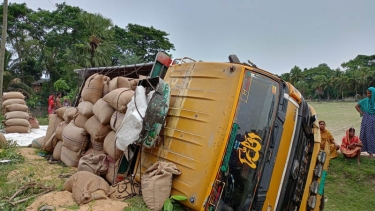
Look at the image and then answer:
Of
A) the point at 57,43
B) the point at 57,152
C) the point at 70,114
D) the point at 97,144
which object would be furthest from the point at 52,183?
the point at 57,43

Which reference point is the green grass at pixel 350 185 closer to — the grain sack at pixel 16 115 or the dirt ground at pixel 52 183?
the dirt ground at pixel 52 183

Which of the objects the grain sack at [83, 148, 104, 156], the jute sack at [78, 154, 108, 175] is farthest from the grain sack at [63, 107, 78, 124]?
the jute sack at [78, 154, 108, 175]

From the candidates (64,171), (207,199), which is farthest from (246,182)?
(64,171)

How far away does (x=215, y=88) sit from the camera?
7.26 feet

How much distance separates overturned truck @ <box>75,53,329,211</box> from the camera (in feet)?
6.64

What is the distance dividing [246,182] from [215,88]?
2.29ft

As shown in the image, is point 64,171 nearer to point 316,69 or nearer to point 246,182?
point 246,182

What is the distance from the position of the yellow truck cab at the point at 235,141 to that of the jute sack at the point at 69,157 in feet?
5.17

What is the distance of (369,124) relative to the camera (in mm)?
5559

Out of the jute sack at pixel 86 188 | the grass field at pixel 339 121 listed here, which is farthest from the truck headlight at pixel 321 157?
the grass field at pixel 339 121

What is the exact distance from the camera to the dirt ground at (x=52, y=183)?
6.85ft

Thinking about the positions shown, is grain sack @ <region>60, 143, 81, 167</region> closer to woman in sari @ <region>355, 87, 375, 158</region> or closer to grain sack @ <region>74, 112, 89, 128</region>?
grain sack @ <region>74, 112, 89, 128</region>

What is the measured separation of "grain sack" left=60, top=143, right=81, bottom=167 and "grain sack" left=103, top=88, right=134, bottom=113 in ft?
3.17

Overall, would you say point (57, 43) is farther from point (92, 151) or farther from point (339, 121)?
point (92, 151)
